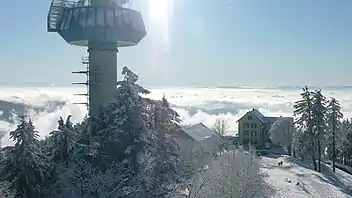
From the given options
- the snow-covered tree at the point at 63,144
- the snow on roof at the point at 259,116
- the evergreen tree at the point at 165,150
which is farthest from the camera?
the snow on roof at the point at 259,116

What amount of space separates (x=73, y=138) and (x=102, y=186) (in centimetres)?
612

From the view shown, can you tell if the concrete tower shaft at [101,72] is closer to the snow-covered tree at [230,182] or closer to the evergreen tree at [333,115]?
the snow-covered tree at [230,182]

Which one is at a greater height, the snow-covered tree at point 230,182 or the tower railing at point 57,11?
the tower railing at point 57,11

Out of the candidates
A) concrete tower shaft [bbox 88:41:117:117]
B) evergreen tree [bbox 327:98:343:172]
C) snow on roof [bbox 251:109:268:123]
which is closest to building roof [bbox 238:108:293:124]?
snow on roof [bbox 251:109:268:123]

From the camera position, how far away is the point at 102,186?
990 inches

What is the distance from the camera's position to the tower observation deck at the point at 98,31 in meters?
42.1

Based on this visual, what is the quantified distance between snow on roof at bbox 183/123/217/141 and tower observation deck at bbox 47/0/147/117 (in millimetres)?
19641

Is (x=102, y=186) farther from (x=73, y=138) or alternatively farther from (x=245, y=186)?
(x=245, y=186)

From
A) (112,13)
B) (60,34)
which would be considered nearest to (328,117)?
(112,13)

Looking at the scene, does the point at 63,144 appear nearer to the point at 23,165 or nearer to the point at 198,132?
the point at 23,165

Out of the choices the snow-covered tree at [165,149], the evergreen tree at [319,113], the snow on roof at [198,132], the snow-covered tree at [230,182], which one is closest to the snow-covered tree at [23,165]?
the snow-covered tree at [165,149]

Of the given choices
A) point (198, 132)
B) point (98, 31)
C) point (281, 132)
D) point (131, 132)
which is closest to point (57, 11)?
point (98, 31)

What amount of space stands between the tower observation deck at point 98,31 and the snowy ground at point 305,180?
64.0ft

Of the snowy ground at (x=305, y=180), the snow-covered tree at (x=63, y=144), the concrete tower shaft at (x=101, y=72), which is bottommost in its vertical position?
the snowy ground at (x=305, y=180)
